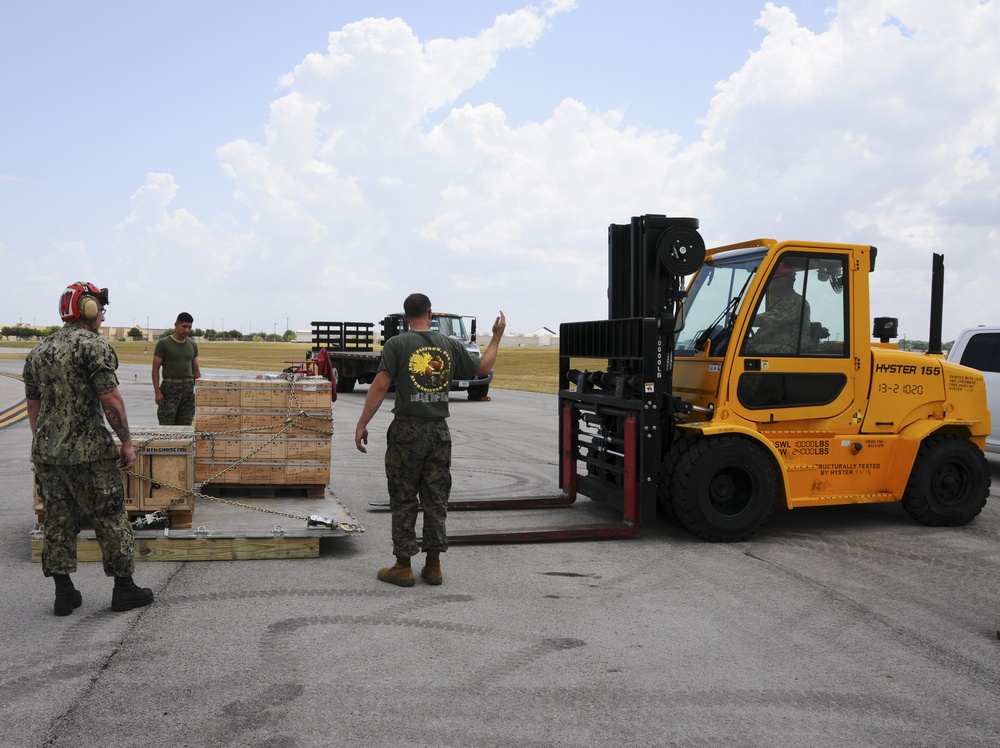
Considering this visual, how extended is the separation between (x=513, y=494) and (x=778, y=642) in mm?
4820

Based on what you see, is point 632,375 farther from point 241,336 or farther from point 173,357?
point 241,336

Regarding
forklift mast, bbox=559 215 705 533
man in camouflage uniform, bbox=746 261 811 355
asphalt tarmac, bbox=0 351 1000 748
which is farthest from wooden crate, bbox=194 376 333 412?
man in camouflage uniform, bbox=746 261 811 355

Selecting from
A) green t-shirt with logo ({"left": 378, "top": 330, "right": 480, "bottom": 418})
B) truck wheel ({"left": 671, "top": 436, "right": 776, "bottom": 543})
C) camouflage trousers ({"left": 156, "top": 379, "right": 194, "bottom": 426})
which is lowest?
truck wheel ({"left": 671, "top": 436, "right": 776, "bottom": 543})

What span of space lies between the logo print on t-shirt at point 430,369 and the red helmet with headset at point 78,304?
195 cm

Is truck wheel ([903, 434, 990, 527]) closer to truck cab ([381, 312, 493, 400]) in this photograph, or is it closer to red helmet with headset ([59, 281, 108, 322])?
red helmet with headset ([59, 281, 108, 322])

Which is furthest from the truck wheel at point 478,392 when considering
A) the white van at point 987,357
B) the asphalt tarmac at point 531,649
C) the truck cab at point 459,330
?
the asphalt tarmac at point 531,649

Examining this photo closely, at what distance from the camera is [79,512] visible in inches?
216

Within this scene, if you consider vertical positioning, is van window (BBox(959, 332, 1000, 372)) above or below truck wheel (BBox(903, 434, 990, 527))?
above

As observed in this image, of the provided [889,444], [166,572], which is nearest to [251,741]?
[166,572]

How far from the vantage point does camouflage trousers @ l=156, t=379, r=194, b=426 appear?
35.3 ft

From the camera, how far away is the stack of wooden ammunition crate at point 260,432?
7910mm

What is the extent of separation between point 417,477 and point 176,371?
5.53m

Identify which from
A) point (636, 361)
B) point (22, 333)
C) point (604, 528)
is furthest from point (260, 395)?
point (22, 333)

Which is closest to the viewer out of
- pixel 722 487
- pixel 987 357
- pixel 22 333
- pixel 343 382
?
pixel 722 487
